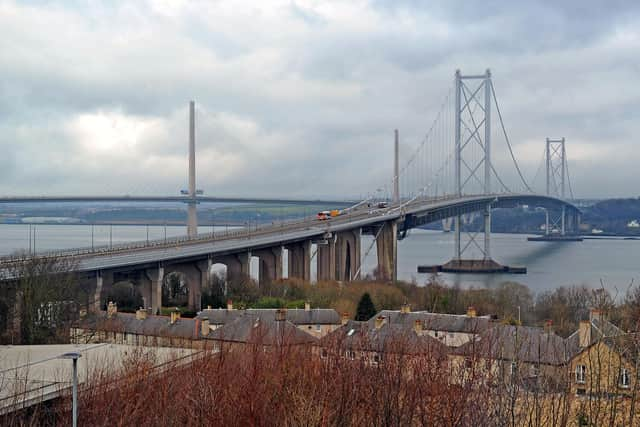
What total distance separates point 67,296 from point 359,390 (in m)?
9.52

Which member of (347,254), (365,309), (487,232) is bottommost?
(365,309)

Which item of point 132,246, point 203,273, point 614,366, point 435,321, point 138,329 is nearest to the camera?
point 614,366

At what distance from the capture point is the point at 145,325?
15.3 meters

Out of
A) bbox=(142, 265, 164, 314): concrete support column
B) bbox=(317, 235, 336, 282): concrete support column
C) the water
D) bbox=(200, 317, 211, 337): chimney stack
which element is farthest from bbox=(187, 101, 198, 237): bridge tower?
bbox=(200, 317, 211, 337): chimney stack

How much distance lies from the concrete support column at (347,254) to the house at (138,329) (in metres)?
17.9

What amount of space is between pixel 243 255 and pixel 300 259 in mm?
4622

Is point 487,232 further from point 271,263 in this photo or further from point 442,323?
point 442,323

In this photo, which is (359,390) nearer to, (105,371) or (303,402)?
(303,402)

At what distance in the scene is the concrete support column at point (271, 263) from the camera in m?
28.2

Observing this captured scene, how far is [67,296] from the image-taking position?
558 inches

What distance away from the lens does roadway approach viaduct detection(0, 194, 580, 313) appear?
20656 millimetres

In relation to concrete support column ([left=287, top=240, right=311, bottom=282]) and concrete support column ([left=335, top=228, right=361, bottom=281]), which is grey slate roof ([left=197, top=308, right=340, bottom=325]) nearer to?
concrete support column ([left=287, top=240, right=311, bottom=282])

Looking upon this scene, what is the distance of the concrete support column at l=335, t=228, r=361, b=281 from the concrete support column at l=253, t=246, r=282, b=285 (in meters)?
4.98

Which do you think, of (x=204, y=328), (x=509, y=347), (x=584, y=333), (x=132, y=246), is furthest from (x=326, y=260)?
(x=509, y=347)
